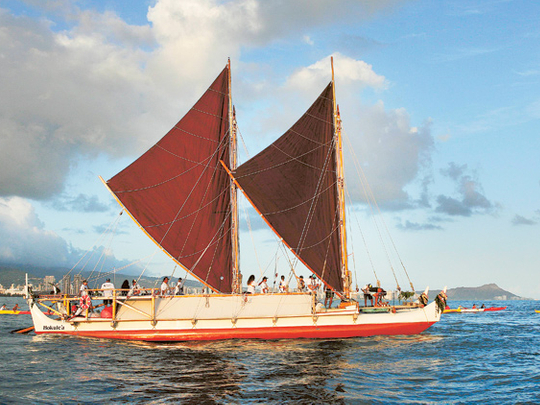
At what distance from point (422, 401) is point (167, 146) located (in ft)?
78.0

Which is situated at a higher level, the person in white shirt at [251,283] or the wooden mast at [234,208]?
the wooden mast at [234,208]

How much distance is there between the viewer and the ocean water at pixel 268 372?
16.2 metres

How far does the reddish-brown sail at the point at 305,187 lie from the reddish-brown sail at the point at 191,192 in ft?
12.3

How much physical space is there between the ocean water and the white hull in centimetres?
91

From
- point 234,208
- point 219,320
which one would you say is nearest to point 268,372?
point 219,320

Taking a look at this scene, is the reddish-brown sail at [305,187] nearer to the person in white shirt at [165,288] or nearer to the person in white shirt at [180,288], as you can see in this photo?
the person in white shirt at [180,288]

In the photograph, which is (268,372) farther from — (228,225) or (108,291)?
(228,225)

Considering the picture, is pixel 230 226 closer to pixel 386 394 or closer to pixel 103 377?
pixel 103 377

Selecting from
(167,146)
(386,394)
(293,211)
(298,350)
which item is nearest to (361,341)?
(298,350)

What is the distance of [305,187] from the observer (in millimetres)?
32812

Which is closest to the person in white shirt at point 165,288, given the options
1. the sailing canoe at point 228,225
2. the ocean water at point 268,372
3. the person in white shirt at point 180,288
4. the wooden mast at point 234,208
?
the person in white shirt at point 180,288

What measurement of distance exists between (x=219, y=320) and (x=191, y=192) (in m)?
9.50

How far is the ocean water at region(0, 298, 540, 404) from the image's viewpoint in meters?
16.2

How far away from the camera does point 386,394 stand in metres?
16.7
